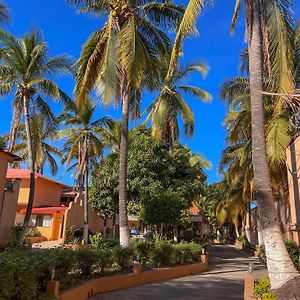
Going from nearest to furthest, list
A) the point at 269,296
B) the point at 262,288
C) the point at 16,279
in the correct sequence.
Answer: the point at 16,279 < the point at 269,296 < the point at 262,288

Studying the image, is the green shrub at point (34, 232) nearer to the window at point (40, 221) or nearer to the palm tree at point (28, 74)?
the window at point (40, 221)

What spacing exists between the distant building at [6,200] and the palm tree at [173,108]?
8679 millimetres

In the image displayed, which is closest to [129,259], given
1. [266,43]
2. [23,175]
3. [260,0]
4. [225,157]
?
[266,43]

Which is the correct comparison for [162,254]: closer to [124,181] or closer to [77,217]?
[124,181]

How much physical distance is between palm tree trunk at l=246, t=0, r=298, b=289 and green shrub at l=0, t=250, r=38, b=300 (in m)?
5.32

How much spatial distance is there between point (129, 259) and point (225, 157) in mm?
18012

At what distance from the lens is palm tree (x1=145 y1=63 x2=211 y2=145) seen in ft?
78.0

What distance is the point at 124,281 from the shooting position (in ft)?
43.1

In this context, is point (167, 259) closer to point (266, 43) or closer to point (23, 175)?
point (266, 43)

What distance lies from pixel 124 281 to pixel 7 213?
10027mm

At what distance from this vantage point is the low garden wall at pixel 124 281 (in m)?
9.84

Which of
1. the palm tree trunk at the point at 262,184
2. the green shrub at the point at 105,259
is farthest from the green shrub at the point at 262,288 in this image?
the green shrub at the point at 105,259

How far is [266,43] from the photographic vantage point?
34.6 feet

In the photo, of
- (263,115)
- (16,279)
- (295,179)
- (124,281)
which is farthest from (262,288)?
(16,279)
